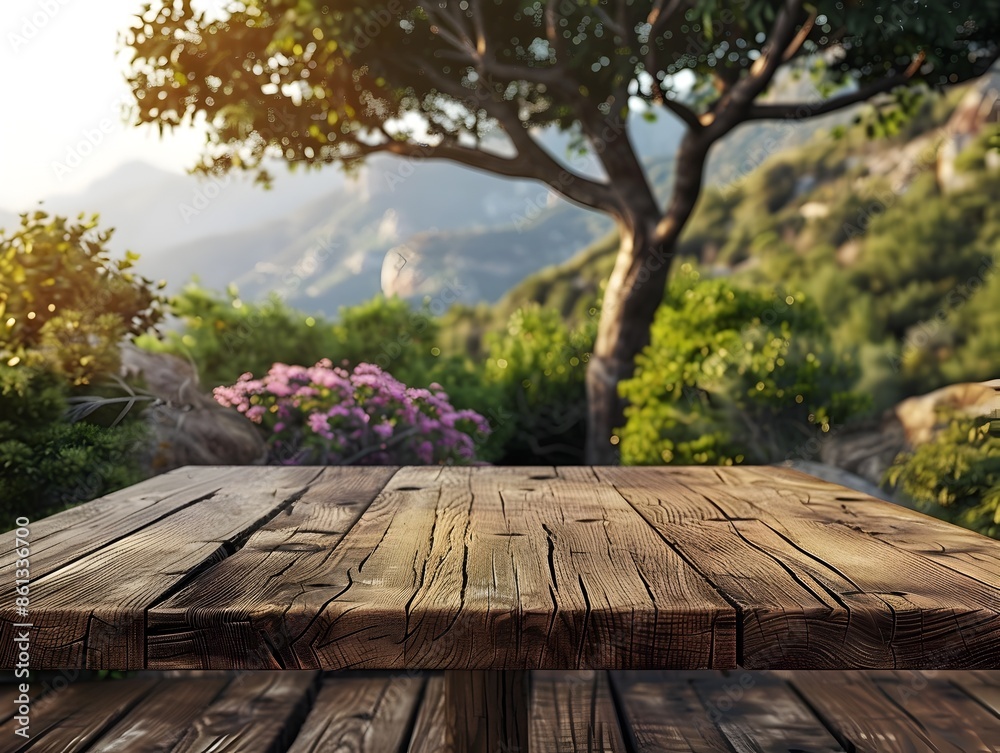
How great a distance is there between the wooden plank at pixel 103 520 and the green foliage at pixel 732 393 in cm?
391

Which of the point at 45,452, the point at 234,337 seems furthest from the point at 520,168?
the point at 45,452

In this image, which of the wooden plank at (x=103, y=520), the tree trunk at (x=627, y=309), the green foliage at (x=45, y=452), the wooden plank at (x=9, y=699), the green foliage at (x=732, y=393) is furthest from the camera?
the tree trunk at (x=627, y=309)

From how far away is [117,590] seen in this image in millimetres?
1359

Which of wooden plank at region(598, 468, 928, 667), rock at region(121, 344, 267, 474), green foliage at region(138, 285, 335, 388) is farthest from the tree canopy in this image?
wooden plank at region(598, 468, 928, 667)

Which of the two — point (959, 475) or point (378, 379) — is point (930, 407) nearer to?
point (959, 475)

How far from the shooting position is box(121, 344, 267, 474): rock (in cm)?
475

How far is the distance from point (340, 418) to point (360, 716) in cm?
255

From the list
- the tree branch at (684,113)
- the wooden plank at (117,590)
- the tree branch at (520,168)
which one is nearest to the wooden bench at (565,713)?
the wooden plank at (117,590)

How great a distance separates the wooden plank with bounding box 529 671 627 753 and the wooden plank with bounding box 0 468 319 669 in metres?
1.63

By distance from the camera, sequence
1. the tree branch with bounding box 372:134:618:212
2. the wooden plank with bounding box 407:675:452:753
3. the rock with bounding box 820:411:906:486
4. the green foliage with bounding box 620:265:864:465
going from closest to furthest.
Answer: the wooden plank with bounding box 407:675:452:753, the green foliage with bounding box 620:265:864:465, the rock with bounding box 820:411:906:486, the tree branch with bounding box 372:134:618:212

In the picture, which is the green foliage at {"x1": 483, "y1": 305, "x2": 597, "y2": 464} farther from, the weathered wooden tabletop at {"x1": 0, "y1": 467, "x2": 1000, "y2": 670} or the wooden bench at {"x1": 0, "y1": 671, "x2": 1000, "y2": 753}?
the weathered wooden tabletop at {"x1": 0, "y1": 467, "x2": 1000, "y2": 670}

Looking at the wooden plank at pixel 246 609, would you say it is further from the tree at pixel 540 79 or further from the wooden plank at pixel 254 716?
the tree at pixel 540 79

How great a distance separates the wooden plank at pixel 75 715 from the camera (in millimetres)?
3010

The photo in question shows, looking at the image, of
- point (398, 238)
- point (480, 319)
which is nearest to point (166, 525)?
point (480, 319)
